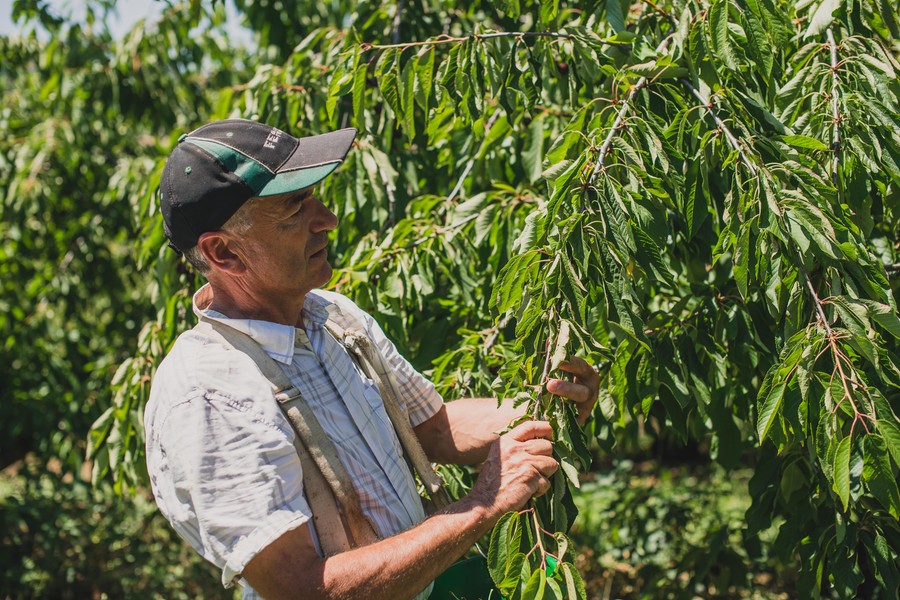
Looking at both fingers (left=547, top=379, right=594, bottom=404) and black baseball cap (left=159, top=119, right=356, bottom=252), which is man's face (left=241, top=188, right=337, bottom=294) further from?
fingers (left=547, top=379, right=594, bottom=404)

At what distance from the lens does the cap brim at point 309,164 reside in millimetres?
1698

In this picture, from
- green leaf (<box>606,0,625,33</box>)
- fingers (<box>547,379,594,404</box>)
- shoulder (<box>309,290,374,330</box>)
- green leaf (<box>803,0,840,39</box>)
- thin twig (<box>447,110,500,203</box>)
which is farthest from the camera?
thin twig (<box>447,110,500,203</box>)

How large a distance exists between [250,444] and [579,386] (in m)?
0.65

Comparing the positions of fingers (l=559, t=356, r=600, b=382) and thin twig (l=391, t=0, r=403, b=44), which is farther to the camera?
thin twig (l=391, t=0, r=403, b=44)

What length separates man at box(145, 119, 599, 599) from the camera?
1.43m

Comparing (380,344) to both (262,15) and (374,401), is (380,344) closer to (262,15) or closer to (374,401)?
(374,401)

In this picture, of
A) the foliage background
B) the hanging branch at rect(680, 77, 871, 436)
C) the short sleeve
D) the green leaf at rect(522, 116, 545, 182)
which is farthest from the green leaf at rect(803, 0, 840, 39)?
the short sleeve

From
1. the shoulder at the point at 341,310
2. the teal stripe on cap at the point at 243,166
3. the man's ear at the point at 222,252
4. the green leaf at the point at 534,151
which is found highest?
the teal stripe on cap at the point at 243,166

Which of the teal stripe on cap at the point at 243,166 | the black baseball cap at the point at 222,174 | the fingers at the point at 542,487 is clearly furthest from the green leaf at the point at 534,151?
the fingers at the point at 542,487

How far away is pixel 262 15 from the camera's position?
4062 millimetres

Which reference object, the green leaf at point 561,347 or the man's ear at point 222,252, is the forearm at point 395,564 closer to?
the green leaf at point 561,347

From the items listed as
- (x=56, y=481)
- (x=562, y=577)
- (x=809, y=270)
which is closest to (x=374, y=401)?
(x=562, y=577)

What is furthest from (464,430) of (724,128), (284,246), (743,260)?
(724,128)

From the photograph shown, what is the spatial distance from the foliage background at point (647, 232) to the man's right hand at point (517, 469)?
0.07 m
